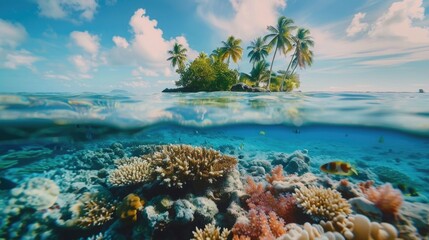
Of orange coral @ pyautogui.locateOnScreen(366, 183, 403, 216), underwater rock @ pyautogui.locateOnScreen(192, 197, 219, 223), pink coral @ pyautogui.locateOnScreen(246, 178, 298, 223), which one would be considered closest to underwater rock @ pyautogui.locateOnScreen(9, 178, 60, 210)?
underwater rock @ pyautogui.locateOnScreen(192, 197, 219, 223)

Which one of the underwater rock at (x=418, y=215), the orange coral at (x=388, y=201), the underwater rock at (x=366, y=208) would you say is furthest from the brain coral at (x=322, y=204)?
the underwater rock at (x=418, y=215)

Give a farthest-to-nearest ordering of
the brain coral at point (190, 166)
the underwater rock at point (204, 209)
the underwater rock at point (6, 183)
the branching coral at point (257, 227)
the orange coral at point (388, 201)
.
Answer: the underwater rock at point (6, 183) → the brain coral at point (190, 166) → the underwater rock at point (204, 209) → the orange coral at point (388, 201) → the branching coral at point (257, 227)

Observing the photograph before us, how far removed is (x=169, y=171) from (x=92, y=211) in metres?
2.70

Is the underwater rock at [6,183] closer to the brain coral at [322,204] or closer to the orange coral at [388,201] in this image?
the brain coral at [322,204]

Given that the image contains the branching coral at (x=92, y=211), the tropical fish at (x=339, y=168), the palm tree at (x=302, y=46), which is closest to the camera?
the tropical fish at (x=339, y=168)

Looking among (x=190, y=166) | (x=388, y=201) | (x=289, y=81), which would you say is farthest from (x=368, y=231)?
(x=289, y=81)

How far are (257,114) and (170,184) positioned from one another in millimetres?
11095

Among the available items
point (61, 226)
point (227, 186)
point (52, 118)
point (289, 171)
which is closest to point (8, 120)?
point (52, 118)

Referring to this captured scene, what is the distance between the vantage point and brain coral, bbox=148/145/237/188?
19.5 feet

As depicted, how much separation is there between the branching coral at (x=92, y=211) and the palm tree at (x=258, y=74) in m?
40.2

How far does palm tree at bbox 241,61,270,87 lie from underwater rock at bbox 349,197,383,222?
39.7 m

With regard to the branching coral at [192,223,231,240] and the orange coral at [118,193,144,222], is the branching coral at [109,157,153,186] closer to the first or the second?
the orange coral at [118,193,144,222]

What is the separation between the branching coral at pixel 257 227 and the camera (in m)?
4.62

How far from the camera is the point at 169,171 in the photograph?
6020 mm
